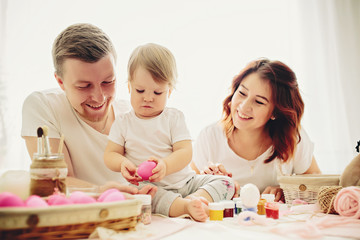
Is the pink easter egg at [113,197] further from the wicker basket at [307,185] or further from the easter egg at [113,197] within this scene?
the wicker basket at [307,185]

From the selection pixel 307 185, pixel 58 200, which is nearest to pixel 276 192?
pixel 307 185

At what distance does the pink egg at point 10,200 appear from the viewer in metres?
0.83

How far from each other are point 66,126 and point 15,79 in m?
1.13

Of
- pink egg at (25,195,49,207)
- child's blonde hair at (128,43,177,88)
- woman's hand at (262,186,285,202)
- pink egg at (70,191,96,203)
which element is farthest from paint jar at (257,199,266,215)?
pink egg at (25,195,49,207)

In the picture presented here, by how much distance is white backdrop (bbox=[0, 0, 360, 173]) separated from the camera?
94.8 inches

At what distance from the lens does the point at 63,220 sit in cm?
83

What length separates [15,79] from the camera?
2.39m

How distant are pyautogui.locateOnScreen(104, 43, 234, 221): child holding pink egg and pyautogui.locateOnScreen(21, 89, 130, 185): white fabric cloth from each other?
0.62 feet

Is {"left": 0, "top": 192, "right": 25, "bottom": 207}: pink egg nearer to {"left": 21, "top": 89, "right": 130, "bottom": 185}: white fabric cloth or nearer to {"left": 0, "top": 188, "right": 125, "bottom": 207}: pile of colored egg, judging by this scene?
{"left": 0, "top": 188, "right": 125, "bottom": 207}: pile of colored egg

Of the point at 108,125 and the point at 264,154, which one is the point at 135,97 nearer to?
the point at 108,125

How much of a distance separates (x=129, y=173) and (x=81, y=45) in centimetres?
59

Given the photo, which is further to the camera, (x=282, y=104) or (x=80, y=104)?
(x=282, y=104)

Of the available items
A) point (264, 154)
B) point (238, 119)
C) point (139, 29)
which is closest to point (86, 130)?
point (238, 119)

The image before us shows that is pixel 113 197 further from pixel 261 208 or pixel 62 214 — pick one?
pixel 261 208
